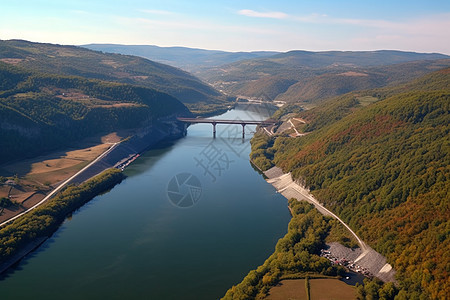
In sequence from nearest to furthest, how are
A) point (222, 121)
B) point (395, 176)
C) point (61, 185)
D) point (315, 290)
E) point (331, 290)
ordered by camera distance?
1. point (315, 290)
2. point (331, 290)
3. point (395, 176)
4. point (61, 185)
5. point (222, 121)

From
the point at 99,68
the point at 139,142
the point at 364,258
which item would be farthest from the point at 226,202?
the point at 99,68

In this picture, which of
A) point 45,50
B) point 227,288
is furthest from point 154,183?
point 45,50

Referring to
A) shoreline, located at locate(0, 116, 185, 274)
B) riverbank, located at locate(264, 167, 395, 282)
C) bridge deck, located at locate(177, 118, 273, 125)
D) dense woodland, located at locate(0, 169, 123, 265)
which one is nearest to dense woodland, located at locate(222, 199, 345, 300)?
riverbank, located at locate(264, 167, 395, 282)

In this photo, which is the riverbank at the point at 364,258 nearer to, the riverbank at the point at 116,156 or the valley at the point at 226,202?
the valley at the point at 226,202

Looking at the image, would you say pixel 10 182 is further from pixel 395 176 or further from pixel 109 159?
pixel 395 176

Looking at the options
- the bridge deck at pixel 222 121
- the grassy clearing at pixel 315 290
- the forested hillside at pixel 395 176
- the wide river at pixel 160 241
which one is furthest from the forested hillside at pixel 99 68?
the grassy clearing at pixel 315 290

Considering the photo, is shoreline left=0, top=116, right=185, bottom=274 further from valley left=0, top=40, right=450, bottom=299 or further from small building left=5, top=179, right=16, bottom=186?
small building left=5, top=179, right=16, bottom=186
